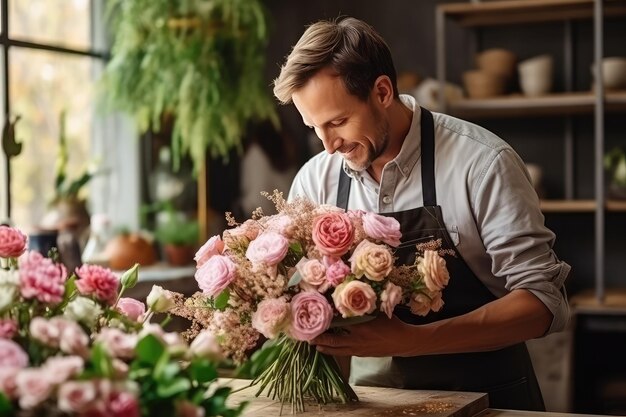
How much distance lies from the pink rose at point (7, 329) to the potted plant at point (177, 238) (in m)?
3.29

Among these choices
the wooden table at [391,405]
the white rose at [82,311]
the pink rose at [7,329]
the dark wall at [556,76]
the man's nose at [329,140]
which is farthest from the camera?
the dark wall at [556,76]

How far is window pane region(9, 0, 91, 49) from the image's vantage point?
14.0 ft

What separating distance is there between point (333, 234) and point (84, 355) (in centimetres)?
68

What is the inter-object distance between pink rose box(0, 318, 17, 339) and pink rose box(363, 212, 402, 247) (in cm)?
75

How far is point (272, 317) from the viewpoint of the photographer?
1847 millimetres

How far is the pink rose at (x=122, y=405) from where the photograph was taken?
1164 millimetres

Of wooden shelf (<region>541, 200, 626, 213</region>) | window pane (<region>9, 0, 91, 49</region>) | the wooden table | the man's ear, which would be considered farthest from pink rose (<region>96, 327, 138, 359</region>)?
wooden shelf (<region>541, 200, 626, 213</region>)

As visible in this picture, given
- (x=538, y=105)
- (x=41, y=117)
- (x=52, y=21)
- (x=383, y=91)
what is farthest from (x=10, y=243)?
(x=538, y=105)

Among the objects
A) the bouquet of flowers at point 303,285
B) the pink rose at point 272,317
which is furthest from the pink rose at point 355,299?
the pink rose at point 272,317

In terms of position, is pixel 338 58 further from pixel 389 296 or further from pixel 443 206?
pixel 389 296

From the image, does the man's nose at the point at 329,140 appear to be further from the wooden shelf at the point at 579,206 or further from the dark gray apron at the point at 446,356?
the wooden shelf at the point at 579,206

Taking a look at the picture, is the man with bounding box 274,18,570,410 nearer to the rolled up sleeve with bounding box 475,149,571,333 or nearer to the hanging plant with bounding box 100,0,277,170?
the rolled up sleeve with bounding box 475,149,571,333

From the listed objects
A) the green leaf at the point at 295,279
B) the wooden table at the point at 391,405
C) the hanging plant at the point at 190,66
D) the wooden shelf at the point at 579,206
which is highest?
the hanging plant at the point at 190,66

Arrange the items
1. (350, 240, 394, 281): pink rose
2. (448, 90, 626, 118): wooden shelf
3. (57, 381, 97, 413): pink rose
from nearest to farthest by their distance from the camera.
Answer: (57, 381, 97, 413): pink rose
(350, 240, 394, 281): pink rose
(448, 90, 626, 118): wooden shelf
